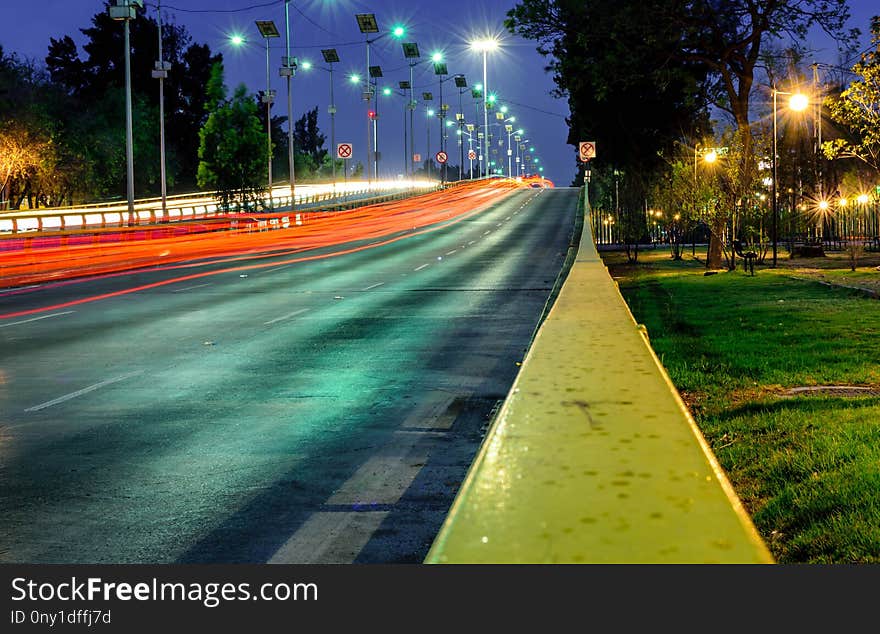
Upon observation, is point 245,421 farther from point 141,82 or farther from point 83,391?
point 141,82

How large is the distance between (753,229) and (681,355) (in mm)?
27864

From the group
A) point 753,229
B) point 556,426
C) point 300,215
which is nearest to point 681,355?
point 556,426

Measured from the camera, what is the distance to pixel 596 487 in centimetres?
275

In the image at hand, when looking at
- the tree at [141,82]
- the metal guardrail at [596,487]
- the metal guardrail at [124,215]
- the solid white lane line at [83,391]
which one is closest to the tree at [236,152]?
the metal guardrail at [124,215]

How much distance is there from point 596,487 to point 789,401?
25.9 ft

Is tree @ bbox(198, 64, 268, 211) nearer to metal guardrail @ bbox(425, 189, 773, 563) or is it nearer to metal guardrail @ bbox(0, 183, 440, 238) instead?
metal guardrail @ bbox(0, 183, 440, 238)

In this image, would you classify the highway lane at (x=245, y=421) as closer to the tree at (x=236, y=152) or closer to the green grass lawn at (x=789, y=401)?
the green grass lawn at (x=789, y=401)

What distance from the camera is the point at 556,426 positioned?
3484mm

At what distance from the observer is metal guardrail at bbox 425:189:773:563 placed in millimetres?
2303

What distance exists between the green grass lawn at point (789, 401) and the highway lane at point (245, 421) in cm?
210

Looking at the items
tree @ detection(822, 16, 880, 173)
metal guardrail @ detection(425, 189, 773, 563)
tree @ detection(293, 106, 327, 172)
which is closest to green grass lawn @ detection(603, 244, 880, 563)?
metal guardrail @ detection(425, 189, 773, 563)

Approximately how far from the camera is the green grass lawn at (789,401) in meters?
6.10

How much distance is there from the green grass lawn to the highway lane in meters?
2.10

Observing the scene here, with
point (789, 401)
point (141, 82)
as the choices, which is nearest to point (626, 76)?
point (789, 401)
